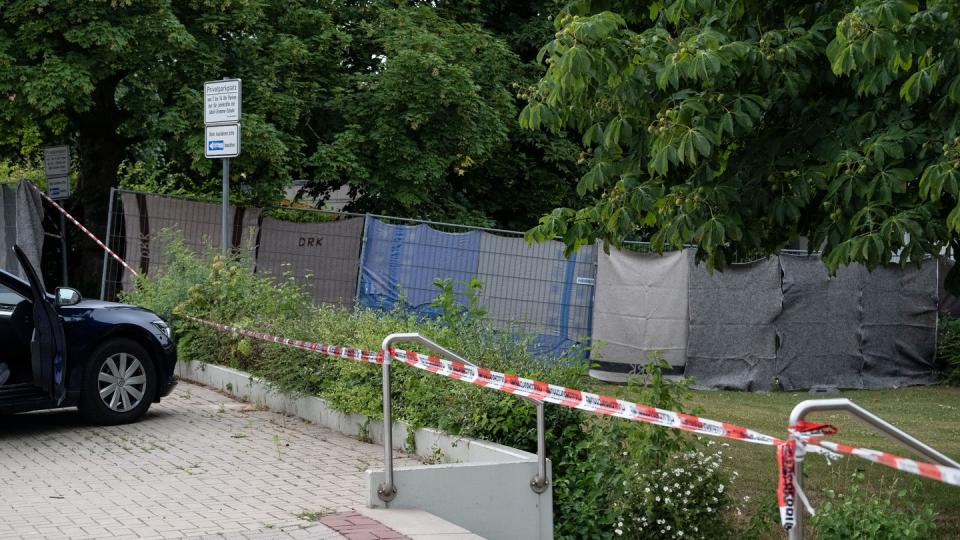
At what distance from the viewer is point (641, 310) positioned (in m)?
16.0

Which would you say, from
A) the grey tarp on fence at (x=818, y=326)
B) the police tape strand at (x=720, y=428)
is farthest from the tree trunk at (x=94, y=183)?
the police tape strand at (x=720, y=428)

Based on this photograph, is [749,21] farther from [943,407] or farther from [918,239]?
[943,407]

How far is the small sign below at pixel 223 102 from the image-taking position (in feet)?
42.7

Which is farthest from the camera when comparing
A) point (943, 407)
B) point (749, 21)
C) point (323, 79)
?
point (323, 79)

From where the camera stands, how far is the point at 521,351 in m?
8.75

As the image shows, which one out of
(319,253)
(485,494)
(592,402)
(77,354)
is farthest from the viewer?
(319,253)

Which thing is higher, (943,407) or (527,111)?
(527,111)

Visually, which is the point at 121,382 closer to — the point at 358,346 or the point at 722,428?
the point at 358,346

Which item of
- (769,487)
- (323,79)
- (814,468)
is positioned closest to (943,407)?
(814,468)

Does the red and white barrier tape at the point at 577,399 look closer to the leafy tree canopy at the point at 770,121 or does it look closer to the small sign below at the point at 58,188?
the leafy tree canopy at the point at 770,121

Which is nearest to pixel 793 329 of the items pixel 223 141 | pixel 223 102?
pixel 223 141

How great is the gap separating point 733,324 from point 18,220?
10733 mm

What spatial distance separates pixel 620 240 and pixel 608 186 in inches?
26.4

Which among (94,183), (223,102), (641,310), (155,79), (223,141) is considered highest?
(155,79)
